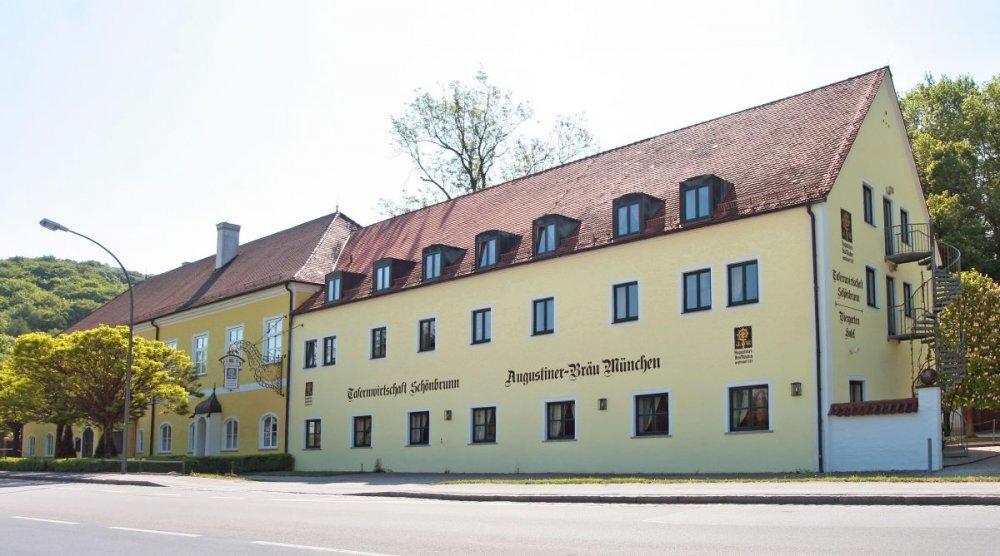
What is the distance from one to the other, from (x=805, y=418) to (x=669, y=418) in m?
3.84

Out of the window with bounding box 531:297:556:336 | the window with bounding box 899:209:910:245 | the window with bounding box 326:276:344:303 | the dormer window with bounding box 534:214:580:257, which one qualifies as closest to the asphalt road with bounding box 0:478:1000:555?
the window with bounding box 531:297:556:336

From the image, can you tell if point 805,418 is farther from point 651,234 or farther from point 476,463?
point 476,463

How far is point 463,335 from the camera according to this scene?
3238 centimetres

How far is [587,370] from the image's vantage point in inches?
1102

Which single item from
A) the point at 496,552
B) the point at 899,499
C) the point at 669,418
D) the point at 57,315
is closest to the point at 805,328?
the point at 669,418

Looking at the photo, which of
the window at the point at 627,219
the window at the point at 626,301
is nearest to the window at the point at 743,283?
the window at the point at 626,301

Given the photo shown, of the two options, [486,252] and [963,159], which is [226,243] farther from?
[963,159]

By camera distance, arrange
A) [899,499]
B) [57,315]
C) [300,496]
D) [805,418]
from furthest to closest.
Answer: [57,315], [805,418], [300,496], [899,499]

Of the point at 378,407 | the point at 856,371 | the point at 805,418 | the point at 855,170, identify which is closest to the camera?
the point at 805,418

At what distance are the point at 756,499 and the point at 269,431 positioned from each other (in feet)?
91.5

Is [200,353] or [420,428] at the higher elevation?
[200,353]

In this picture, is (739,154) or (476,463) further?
(476,463)

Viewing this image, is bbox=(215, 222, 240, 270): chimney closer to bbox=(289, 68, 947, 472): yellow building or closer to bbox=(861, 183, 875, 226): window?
bbox=(289, 68, 947, 472): yellow building

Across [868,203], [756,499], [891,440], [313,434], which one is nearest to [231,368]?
[313,434]
